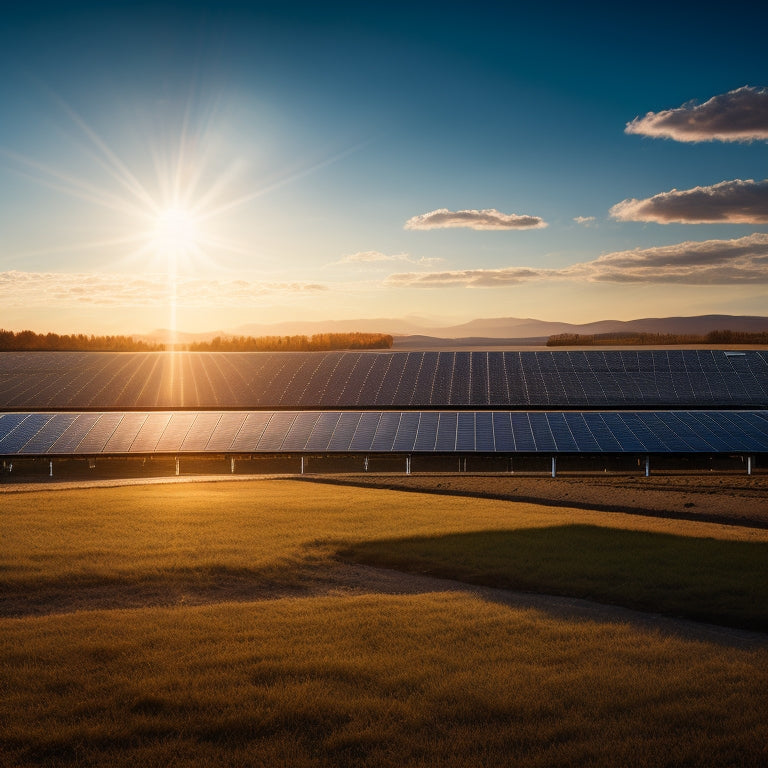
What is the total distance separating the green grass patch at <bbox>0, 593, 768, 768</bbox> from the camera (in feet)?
28.5

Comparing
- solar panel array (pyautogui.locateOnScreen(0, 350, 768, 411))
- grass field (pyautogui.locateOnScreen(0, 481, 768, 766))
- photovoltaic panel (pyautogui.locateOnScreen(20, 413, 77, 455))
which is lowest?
grass field (pyautogui.locateOnScreen(0, 481, 768, 766))

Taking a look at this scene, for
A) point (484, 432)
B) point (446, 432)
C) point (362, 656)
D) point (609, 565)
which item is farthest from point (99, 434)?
point (362, 656)

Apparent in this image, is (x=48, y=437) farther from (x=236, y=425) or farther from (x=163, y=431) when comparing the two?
(x=236, y=425)

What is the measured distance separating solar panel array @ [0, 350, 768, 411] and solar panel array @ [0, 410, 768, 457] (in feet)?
24.5

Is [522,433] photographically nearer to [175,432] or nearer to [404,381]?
[404,381]

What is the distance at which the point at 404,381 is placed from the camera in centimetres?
6209

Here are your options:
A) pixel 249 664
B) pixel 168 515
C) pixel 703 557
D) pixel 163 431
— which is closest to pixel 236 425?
pixel 163 431

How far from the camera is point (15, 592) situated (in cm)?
1627

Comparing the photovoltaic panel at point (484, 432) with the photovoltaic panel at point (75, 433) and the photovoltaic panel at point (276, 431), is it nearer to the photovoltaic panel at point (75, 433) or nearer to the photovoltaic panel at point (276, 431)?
the photovoltaic panel at point (276, 431)

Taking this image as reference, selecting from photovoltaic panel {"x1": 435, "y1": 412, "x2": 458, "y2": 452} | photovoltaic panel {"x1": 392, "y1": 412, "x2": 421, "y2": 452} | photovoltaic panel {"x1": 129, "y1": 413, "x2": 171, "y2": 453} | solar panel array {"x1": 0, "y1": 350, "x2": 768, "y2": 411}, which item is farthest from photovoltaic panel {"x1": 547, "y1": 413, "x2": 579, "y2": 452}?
photovoltaic panel {"x1": 129, "y1": 413, "x2": 171, "y2": 453}

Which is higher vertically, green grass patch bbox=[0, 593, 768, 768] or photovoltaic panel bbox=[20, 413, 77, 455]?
photovoltaic panel bbox=[20, 413, 77, 455]

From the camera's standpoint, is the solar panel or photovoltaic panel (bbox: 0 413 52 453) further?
the solar panel

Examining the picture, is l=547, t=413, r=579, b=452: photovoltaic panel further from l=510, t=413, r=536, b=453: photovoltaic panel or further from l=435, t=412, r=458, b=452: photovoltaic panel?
l=435, t=412, r=458, b=452: photovoltaic panel

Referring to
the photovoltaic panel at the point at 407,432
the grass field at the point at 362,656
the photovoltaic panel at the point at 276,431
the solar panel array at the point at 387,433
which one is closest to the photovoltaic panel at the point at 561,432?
the solar panel array at the point at 387,433
